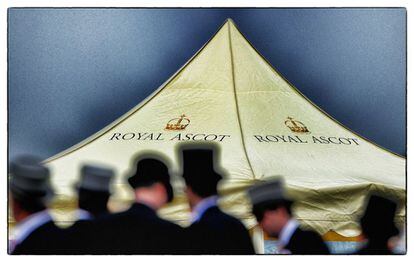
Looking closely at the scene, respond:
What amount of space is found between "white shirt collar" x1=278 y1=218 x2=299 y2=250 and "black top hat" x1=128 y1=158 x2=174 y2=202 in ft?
2.12

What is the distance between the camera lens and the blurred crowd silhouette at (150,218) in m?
5.71

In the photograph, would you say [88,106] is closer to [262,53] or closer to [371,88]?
[262,53]

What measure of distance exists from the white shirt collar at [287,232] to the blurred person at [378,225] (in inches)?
15.3

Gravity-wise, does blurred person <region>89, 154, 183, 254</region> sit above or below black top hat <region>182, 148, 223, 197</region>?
below

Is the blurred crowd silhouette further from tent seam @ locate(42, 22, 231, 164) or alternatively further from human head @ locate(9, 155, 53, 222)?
tent seam @ locate(42, 22, 231, 164)

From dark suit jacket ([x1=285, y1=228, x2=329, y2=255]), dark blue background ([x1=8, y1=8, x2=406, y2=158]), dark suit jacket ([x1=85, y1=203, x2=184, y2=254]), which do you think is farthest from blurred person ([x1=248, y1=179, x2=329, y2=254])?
dark blue background ([x1=8, y1=8, x2=406, y2=158])

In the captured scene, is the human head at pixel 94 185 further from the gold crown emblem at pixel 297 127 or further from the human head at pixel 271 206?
the gold crown emblem at pixel 297 127

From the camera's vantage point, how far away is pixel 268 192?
570cm

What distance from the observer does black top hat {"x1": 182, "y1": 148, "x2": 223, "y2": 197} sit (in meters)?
5.71

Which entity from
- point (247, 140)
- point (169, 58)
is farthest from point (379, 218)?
point (169, 58)

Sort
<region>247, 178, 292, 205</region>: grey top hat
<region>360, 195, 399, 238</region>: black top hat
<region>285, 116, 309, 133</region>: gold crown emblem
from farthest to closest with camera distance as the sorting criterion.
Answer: <region>285, 116, 309, 133</region>: gold crown emblem → <region>360, 195, 399, 238</region>: black top hat → <region>247, 178, 292, 205</region>: grey top hat

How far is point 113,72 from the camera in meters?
5.89

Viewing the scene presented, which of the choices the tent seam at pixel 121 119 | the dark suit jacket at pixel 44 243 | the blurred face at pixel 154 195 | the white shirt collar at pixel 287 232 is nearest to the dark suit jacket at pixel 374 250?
the white shirt collar at pixel 287 232

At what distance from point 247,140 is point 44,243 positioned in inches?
50.1
